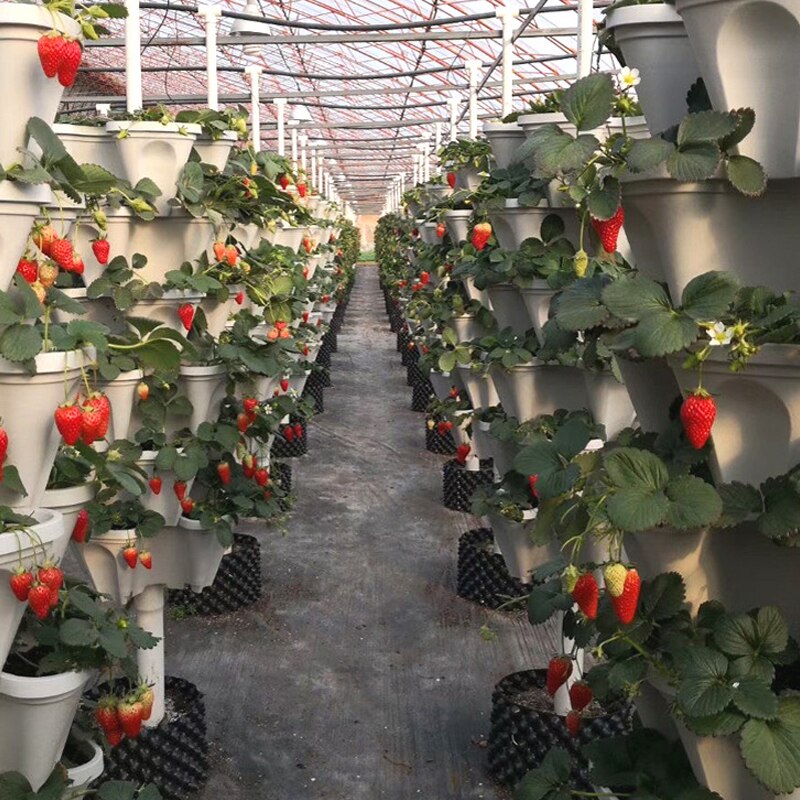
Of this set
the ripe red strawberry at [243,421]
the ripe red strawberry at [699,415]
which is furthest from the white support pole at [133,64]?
the ripe red strawberry at [699,415]

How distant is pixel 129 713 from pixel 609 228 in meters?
2.05

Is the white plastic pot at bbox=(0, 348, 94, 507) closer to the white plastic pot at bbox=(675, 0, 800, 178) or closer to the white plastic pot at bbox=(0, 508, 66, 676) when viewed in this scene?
the white plastic pot at bbox=(0, 508, 66, 676)

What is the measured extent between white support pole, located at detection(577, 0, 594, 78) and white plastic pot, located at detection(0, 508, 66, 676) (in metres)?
2.40

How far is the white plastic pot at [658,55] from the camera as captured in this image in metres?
1.94

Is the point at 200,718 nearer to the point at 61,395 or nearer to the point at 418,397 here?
the point at 61,395

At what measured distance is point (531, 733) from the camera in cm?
411

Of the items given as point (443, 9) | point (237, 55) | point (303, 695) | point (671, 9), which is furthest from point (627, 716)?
point (237, 55)

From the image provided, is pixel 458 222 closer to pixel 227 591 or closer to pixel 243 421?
pixel 243 421

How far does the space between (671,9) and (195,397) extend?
2.83 meters

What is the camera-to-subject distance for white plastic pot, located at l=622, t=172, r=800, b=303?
1910mm

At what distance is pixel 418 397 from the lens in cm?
1248

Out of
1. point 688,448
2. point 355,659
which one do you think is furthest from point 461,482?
point 688,448

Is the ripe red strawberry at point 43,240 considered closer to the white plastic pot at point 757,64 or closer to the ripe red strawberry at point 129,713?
the ripe red strawberry at point 129,713

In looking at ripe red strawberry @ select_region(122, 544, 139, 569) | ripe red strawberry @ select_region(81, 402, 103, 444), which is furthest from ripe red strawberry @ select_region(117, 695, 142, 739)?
ripe red strawberry @ select_region(81, 402, 103, 444)
